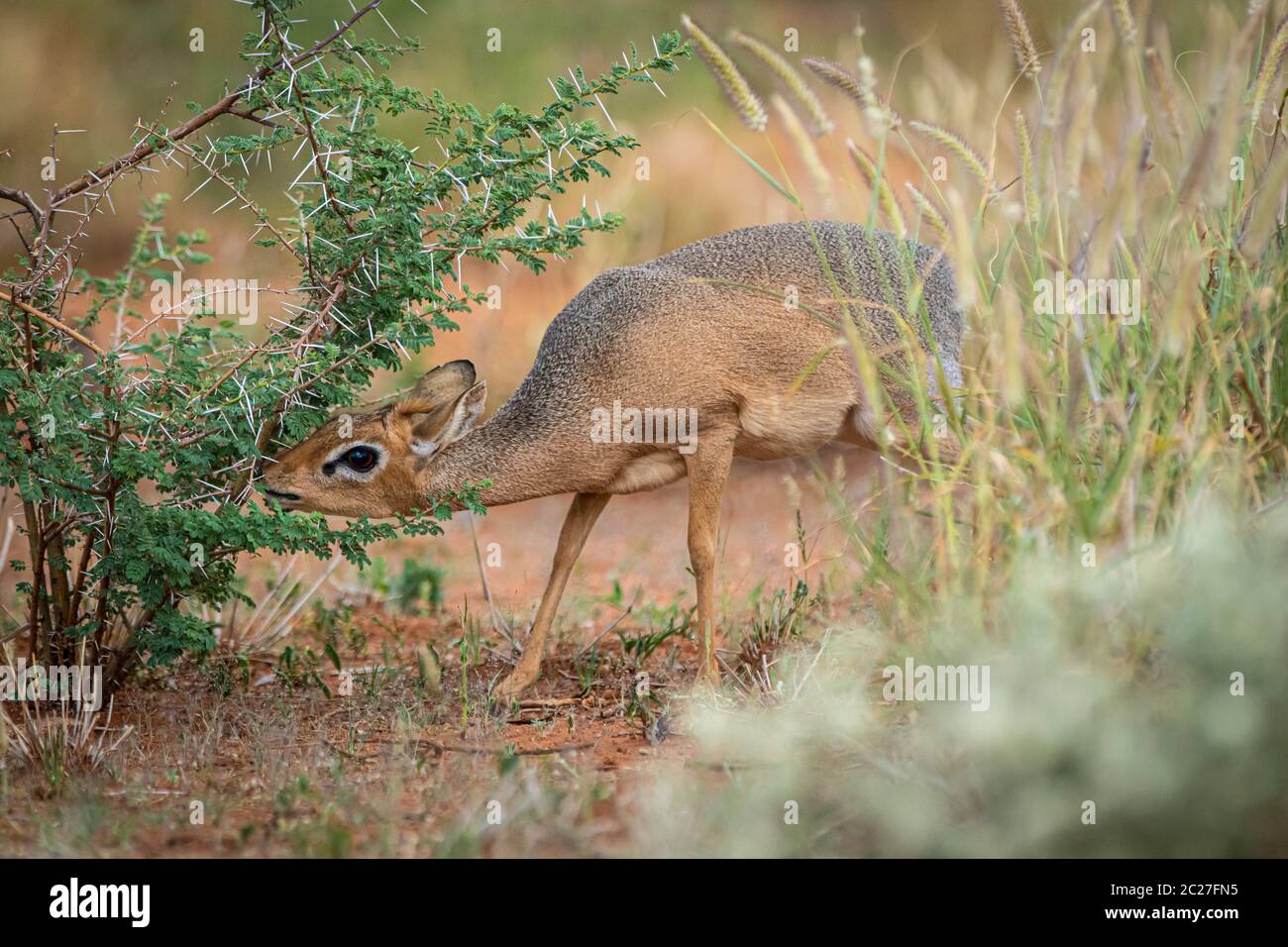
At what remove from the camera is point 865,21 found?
57.5 feet

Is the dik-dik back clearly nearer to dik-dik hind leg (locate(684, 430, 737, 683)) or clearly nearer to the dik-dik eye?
dik-dik hind leg (locate(684, 430, 737, 683))

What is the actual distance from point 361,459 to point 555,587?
123 cm

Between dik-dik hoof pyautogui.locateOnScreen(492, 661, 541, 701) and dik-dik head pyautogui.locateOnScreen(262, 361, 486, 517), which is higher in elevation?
dik-dik head pyautogui.locateOnScreen(262, 361, 486, 517)

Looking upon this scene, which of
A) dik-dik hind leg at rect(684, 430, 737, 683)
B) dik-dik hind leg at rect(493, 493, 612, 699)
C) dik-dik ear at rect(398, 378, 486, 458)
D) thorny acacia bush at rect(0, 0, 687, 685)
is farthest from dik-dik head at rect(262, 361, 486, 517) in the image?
dik-dik hind leg at rect(684, 430, 737, 683)

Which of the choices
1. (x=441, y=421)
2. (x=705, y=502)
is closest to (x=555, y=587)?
(x=705, y=502)

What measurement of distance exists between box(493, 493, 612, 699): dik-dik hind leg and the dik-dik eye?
Result: 1.07m

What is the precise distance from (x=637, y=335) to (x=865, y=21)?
12519 mm

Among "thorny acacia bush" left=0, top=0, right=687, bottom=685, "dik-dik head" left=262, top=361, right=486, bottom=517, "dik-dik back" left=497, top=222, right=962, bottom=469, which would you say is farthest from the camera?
"dik-dik back" left=497, top=222, right=962, bottom=469

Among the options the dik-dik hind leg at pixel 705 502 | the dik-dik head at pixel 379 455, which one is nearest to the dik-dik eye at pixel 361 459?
the dik-dik head at pixel 379 455

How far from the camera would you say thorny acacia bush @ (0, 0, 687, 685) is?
529 centimetres

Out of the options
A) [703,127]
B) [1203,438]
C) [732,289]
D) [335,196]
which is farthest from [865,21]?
[1203,438]

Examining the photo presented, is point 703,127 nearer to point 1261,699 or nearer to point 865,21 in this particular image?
point 865,21

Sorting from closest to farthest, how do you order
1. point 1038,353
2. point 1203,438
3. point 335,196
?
1. point 1203,438
2. point 1038,353
3. point 335,196

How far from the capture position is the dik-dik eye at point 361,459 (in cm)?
633
